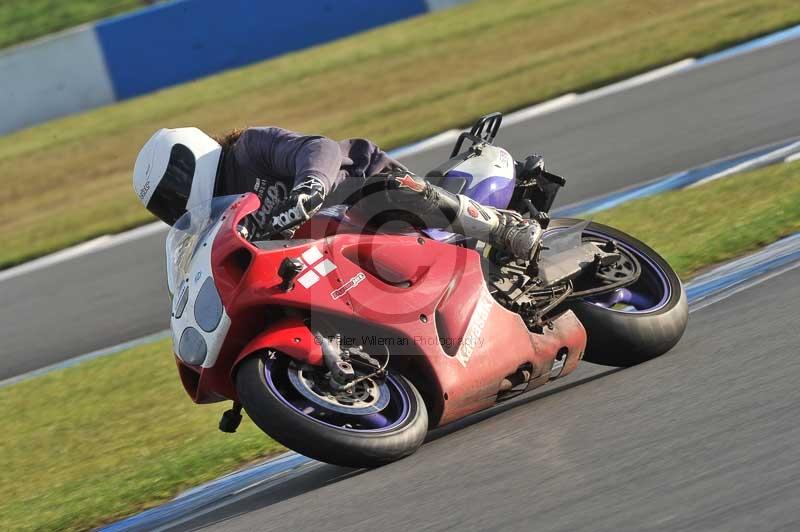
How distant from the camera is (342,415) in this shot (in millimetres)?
3908

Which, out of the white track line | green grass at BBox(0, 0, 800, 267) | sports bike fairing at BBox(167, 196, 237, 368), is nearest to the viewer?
sports bike fairing at BBox(167, 196, 237, 368)

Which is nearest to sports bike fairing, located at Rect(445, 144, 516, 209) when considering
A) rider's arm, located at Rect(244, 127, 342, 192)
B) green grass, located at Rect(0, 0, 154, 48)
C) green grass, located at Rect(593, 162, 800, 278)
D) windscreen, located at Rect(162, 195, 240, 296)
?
rider's arm, located at Rect(244, 127, 342, 192)

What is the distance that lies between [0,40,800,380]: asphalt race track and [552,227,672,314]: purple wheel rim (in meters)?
3.43

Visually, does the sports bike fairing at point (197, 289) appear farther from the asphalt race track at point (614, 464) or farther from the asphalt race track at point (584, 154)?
the asphalt race track at point (584, 154)

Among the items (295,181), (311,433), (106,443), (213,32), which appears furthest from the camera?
(213,32)

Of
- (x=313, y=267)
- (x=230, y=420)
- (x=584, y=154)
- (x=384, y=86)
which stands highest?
(x=313, y=267)

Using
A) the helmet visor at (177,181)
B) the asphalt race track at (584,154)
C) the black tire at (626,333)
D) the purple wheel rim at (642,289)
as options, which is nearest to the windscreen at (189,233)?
the helmet visor at (177,181)

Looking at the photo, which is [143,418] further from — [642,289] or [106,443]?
→ [642,289]

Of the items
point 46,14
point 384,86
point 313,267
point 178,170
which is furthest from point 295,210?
point 46,14

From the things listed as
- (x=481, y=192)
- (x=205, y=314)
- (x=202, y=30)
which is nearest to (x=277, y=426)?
(x=205, y=314)

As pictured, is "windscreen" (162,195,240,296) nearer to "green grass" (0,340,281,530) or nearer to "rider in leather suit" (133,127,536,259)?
"rider in leather suit" (133,127,536,259)

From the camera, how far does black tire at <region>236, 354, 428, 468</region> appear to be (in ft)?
12.2

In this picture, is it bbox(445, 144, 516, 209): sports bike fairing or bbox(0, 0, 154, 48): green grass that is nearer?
bbox(445, 144, 516, 209): sports bike fairing

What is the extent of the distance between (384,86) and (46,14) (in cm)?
658
